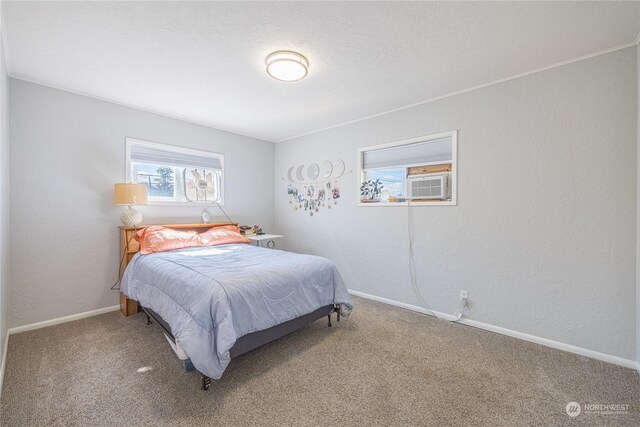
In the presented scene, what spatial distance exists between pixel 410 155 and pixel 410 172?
21 centimetres

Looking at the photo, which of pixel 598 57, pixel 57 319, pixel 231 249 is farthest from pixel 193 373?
pixel 598 57

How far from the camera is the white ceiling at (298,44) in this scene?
175cm

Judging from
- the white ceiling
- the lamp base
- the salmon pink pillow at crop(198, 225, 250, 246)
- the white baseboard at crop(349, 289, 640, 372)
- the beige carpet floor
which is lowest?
the beige carpet floor

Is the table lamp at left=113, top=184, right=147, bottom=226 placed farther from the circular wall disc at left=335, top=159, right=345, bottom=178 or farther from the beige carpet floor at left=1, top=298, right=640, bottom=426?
the circular wall disc at left=335, top=159, right=345, bottom=178

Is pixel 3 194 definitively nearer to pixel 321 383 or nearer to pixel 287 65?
pixel 287 65

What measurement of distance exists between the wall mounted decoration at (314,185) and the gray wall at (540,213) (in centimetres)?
93

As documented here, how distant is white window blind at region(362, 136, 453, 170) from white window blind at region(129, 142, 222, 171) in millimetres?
2323

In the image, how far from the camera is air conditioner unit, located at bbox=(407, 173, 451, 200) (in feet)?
9.87

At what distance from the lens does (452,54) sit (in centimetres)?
221

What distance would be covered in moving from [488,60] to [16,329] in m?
4.97

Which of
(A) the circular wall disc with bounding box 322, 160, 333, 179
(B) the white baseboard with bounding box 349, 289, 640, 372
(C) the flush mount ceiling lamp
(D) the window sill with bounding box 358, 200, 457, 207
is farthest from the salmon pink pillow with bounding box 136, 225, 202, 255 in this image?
(B) the white baseboard with bounding box 349, 289, 640, 372

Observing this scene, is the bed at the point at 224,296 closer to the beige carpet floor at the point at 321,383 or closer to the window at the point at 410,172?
the beige carpet floor at the point at 321,383

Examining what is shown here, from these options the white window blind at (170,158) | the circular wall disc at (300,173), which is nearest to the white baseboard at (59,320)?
the white window blind at (170,158)

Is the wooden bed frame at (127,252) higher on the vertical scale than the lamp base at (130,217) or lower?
lower
